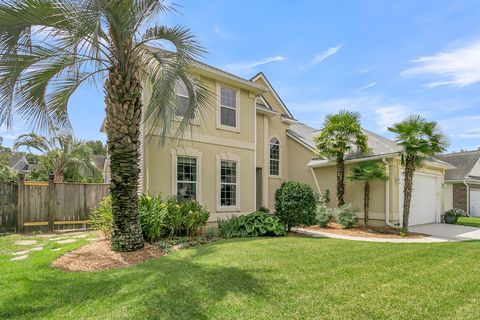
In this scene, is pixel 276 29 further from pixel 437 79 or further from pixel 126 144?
pixel 437 79

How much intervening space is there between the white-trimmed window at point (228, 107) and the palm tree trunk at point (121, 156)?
5.56 m

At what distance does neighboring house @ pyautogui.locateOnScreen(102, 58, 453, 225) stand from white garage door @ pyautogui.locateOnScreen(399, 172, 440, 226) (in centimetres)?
5

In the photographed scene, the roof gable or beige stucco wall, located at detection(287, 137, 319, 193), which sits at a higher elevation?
the roof gable

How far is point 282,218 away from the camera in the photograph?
11.3 meters

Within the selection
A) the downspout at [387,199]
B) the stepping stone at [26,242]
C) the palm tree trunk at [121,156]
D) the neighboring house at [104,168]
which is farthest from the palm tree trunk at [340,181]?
the stepping stone at [26,242]

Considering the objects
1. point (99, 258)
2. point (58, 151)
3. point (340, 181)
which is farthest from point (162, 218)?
point (58, 151)

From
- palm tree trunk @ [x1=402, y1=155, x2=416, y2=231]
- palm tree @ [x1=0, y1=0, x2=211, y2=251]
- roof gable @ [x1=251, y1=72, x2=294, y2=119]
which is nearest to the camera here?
palm tree @ [x1=0, y1=0, x2=211, y2=251]

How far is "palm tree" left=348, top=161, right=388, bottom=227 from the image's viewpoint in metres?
12.6

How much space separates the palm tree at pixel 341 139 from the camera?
13.5 m

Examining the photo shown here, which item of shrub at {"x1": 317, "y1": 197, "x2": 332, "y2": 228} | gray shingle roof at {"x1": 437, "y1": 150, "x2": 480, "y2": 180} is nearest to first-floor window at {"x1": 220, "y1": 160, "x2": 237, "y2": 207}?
shrub at {"x1": 317, "y1": 197, "x2": 332, "y2": 228}

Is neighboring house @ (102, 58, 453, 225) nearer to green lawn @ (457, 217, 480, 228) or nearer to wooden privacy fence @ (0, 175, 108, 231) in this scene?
green lawn @ (457, 217, 480, 228)

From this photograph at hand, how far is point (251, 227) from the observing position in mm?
10078

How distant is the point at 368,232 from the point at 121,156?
10.2 m

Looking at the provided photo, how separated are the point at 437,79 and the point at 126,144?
1447 centimetres
